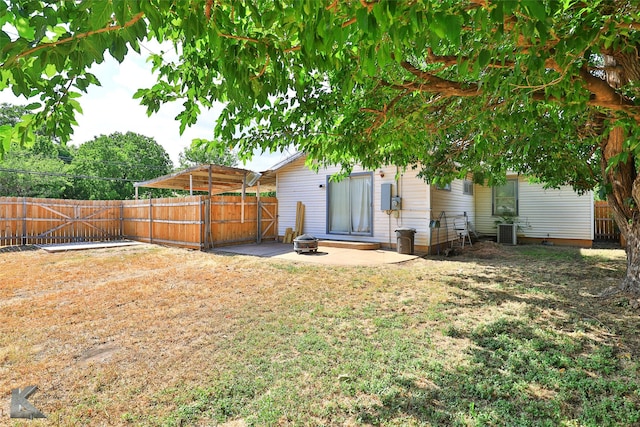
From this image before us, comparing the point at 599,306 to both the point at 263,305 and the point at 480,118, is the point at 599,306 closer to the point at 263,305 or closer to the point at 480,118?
the point at 480,118

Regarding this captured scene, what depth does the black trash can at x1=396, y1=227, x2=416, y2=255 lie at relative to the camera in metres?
9.09

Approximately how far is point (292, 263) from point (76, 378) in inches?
210

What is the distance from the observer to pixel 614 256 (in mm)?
8812

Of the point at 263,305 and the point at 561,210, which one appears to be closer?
the point at 263,305

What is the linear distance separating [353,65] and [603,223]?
15.2 meters

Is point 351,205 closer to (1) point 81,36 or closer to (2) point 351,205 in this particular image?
(2) point 351,205

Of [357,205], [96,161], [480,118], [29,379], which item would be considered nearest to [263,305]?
[29,379]

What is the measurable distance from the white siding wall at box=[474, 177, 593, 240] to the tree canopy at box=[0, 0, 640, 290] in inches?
285

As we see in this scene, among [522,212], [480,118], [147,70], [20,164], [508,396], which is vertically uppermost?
[20,164]

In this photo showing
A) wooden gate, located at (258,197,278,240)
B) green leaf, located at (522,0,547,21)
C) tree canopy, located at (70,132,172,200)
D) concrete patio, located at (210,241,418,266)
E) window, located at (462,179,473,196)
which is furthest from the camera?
tree canopy, located at (70,132,172,200)

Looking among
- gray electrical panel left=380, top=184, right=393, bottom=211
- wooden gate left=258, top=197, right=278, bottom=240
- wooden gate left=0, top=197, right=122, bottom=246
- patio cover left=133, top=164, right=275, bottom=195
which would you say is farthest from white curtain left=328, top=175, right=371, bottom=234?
wooden gate left=0, top=197, right=122, bottom=246

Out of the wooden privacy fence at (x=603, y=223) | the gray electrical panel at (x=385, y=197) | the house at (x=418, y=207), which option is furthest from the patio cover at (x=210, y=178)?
the wooden privacy fence at (x=603, y=223)

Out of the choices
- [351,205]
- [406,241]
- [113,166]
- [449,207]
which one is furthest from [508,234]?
[113,166]

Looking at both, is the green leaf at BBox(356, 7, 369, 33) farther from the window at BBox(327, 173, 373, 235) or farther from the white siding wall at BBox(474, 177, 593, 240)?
the white siding wall at BBox(474, 177, 593, 240)
